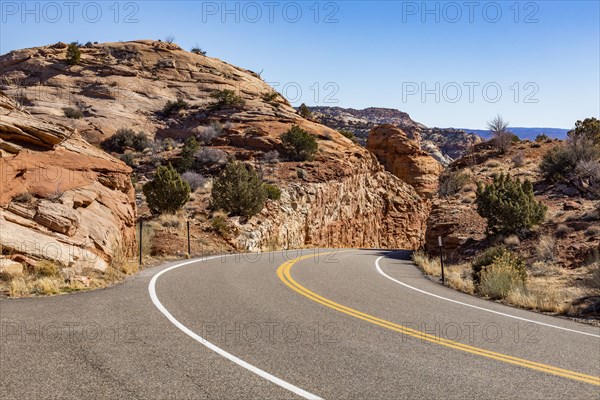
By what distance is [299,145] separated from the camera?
40.1 metres

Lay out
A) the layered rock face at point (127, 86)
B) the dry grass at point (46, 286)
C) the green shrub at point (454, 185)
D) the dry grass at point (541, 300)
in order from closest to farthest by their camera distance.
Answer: the dry grass at point (46, 286), the dry grass at point (541, 300), the green shrub at point (454, 185), the layered rock face at point (127, 86)

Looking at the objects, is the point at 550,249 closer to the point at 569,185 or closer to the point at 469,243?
the point at 469,243

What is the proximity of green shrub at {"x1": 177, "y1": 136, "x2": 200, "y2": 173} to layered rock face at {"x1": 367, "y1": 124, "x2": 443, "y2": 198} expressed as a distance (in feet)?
90.6

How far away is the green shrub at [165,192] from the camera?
991 inches

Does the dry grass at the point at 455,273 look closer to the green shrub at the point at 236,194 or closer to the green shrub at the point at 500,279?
the green shrub at the point at 500,279

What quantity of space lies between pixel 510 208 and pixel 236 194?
590 inches

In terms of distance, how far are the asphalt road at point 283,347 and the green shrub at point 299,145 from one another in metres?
30.0

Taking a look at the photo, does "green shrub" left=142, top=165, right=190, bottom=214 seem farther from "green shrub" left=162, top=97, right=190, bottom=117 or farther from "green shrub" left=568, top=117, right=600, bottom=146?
"green shrub" left=568, top=117, right=600, bottom=146

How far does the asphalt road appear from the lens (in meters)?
4.79

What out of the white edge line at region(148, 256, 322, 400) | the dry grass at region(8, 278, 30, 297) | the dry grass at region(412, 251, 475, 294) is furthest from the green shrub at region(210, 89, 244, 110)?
the white edge line at region(148, 256, 322, 400)

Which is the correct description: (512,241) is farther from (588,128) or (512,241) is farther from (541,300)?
(588,128)

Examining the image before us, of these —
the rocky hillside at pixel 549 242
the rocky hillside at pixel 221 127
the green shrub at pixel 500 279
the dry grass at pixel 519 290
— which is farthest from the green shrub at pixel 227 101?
the green shrub at pixel 500 279

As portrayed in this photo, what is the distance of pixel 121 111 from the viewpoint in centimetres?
4812

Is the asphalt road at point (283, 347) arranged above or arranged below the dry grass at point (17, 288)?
below
